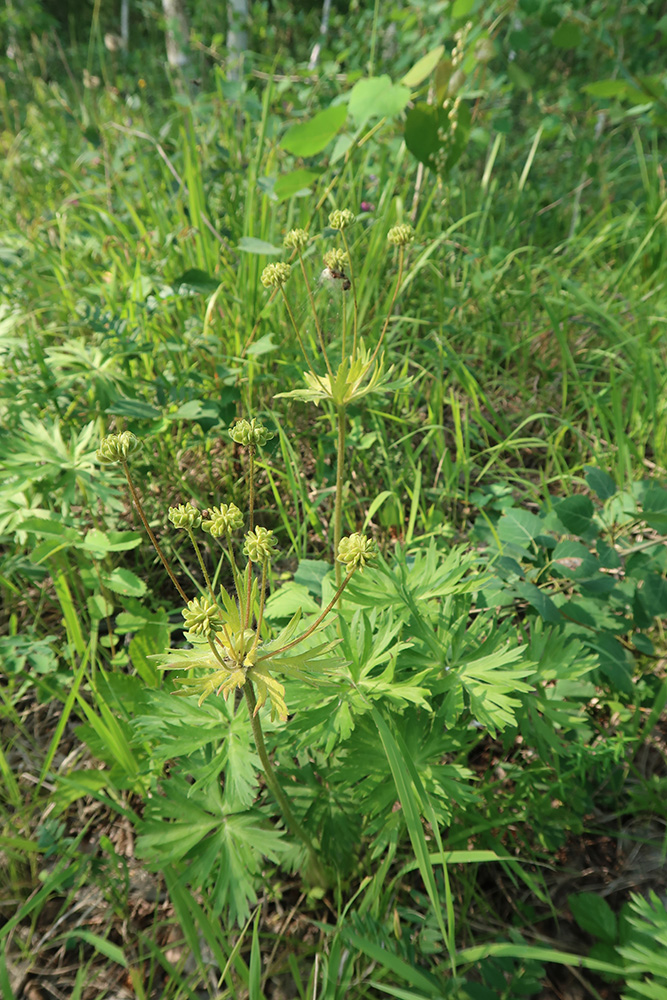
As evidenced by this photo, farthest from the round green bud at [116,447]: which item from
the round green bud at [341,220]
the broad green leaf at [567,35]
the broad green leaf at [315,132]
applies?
the broad green leaf at [567,35]

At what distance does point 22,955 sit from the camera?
1190 mm

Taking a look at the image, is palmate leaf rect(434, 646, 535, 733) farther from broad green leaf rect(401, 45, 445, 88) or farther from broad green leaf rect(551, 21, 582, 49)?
broad green leaf rect(551, 21, 582, 49)

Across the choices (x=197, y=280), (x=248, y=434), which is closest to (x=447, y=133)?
(x=197, y=280)

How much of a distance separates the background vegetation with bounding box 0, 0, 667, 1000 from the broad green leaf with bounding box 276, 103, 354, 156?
0.01m

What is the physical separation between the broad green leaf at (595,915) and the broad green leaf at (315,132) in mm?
2169

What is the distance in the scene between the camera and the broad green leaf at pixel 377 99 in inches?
67.8

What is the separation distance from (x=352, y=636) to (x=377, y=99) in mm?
1641

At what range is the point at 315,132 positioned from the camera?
6.07 feet

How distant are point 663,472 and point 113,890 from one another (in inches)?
75.9

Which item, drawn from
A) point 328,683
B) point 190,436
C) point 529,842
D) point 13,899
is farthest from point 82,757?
point 529,842

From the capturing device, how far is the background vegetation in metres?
1.08

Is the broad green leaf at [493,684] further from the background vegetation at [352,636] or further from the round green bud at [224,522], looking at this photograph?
the round green bud at [224,522]

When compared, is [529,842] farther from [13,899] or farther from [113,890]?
[13,899]

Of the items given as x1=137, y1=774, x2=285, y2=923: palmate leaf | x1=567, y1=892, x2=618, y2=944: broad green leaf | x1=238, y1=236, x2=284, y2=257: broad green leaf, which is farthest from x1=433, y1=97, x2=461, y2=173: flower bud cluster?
x1=567, y1=892, x2=618, y2=944: broad green leaf
